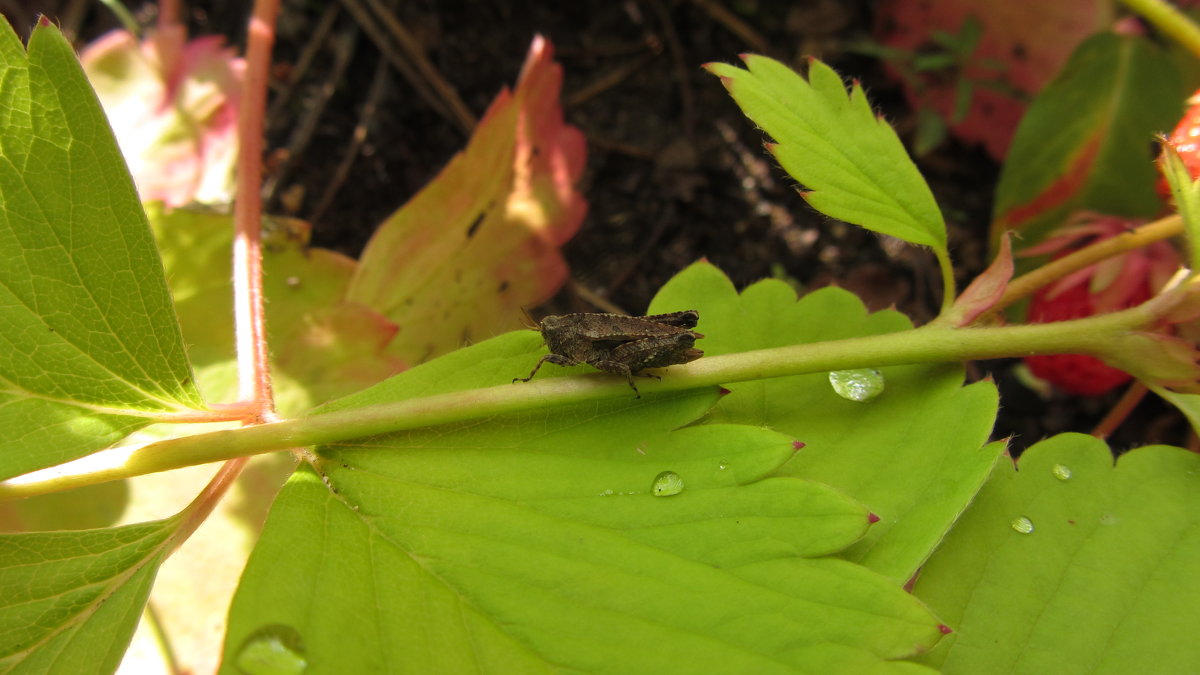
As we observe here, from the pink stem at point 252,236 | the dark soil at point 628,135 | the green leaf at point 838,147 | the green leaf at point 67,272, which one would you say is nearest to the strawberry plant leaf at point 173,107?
the dark soil at point 628,135

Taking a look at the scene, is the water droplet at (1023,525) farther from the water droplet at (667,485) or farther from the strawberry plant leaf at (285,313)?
the strawberry plant leaf at (285,313)

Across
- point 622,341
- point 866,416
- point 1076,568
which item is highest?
point 622,341

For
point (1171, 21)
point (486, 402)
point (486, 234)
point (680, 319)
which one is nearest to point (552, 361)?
point (486, 402)

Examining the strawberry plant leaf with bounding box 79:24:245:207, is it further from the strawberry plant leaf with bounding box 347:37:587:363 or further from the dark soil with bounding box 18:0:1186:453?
the strawberry plant leaf with bounding box 347:37:587:363

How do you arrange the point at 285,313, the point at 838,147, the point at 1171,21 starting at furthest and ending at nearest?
1. the point at 285,313
2. the point at 1171,21
3. the point at 838,147

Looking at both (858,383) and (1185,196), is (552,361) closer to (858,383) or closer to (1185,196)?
(858,383)

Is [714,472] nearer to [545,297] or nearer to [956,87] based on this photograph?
[545,297]

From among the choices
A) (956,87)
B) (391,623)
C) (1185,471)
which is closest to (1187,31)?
(956,87)

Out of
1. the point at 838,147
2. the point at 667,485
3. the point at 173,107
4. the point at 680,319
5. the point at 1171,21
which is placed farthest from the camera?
the point at 173,107
